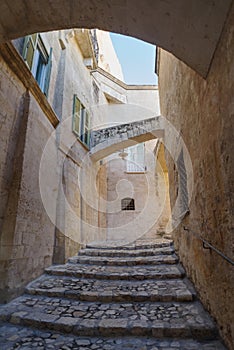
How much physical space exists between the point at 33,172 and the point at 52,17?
2.46 metres

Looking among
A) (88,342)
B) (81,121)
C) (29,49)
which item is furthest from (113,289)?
(81,121)

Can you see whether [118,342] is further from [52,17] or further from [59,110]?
[59,110]

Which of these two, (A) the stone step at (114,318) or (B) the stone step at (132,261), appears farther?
(B) the stone step at (132,261)

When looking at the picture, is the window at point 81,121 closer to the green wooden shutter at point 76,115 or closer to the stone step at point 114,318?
the green wooden shutter at point 76,115

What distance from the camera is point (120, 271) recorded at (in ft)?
12.9

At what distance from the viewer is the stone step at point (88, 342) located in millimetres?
2031

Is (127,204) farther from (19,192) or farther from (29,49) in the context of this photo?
(29,49)

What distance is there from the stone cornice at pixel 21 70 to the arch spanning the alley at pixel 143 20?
94 centimetres

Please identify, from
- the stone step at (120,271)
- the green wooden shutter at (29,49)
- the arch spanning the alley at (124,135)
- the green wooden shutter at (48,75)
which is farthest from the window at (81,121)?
the stone step at (120,271)

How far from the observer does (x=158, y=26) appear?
6.10 feet

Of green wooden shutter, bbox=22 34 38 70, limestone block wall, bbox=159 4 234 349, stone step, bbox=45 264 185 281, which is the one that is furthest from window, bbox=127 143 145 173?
limestone block wall, bbox=159 4 234 349

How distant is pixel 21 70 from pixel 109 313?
3843 mm

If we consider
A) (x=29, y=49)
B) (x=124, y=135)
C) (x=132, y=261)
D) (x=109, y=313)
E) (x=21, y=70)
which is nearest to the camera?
(x=109, y=313)

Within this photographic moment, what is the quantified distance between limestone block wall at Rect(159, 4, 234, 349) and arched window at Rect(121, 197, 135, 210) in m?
6.40
